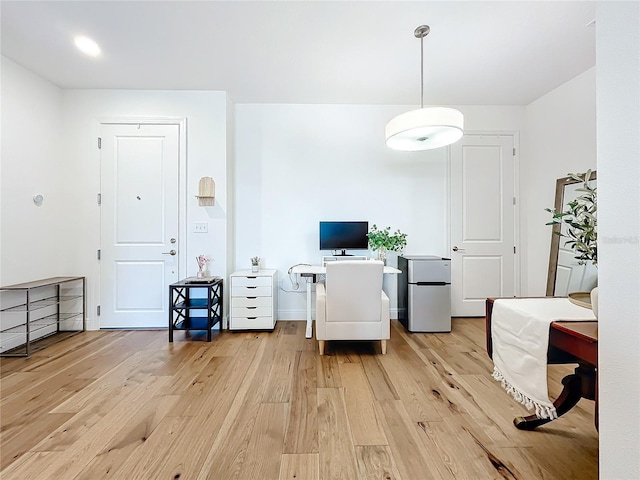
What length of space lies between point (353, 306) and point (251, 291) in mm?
1254

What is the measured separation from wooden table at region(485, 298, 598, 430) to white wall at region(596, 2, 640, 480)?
0.98ft

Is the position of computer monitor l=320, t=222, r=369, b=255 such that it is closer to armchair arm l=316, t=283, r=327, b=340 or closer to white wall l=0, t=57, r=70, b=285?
armchair arm l=316, t=283, r=327, b=340

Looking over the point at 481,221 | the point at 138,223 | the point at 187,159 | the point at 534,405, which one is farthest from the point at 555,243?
the point at 138,223

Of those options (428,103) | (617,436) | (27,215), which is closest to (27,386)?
(27,215)

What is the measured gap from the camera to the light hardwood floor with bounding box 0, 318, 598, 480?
1370 mm

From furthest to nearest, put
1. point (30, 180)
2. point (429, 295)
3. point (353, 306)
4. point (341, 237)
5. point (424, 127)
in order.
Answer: point (341, 237) < point (429, 295) < point (30, 180) < point (353, 306) < point (424, 127)

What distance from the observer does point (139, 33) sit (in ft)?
7.75

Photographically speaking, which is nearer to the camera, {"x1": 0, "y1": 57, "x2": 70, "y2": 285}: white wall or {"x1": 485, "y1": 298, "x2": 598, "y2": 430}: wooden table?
{"x1": 485, "y1": 298, "x2": 598, "y2": 430}: wooden table

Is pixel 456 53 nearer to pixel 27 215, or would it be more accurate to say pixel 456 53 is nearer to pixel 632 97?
pixel 632 97

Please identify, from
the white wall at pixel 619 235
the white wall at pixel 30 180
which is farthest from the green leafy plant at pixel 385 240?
the white wall at pixel 30 180

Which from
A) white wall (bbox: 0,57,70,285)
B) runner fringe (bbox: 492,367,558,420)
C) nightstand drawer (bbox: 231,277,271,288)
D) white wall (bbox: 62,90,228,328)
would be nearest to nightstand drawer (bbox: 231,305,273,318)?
nightstand drawer (bbox: 231,277,271,288)

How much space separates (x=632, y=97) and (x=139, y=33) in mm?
3116

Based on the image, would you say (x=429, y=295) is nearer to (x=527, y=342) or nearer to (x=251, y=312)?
(x=527, y=342)

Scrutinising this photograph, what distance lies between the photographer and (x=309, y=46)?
2.50 meters
